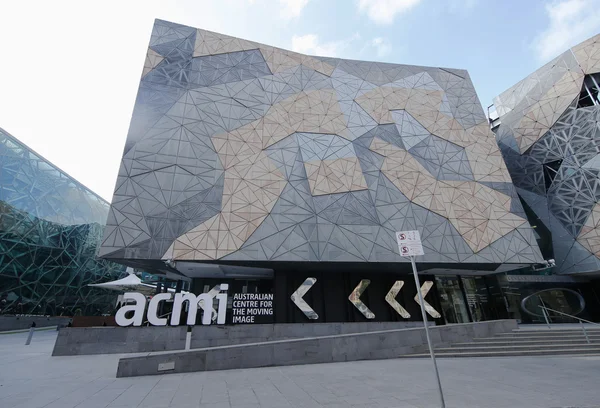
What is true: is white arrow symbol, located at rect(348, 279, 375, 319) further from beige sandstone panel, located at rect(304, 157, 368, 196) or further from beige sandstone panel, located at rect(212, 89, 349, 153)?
beige sandstone panel, located at rect(212, 89, 349, 153)

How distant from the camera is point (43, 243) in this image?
34531 millimetres

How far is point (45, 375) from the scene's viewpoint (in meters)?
7.93

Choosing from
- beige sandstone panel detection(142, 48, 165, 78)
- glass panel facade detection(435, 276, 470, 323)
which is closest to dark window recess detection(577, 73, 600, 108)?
glass panel facade detection(435, 276, 470, 323)

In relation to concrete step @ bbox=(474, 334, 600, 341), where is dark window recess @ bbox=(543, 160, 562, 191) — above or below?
above

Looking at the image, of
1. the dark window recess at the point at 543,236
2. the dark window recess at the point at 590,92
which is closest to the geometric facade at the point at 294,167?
the dark window recess at the point at 543,236

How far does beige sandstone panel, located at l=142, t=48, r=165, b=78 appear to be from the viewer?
21141 millimetres

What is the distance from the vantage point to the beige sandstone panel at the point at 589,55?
25156 mm

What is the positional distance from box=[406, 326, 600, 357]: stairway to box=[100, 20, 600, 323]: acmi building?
20.9ft

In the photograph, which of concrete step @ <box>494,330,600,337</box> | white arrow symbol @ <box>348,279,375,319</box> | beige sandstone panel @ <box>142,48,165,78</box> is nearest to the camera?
concrete step @ <box>494,330,600,337</box>

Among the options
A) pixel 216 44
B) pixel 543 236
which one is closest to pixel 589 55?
pixel 543 236

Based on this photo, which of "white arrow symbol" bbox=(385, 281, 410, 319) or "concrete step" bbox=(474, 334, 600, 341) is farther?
"white arrow symbol" bbox=(385, 281, 410, 319)

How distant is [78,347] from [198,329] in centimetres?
528

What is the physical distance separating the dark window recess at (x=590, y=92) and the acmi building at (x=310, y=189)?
1.01 m

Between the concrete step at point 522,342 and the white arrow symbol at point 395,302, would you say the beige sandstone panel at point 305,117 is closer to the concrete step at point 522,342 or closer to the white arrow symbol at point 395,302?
the white arrow symbol at point 395,302
